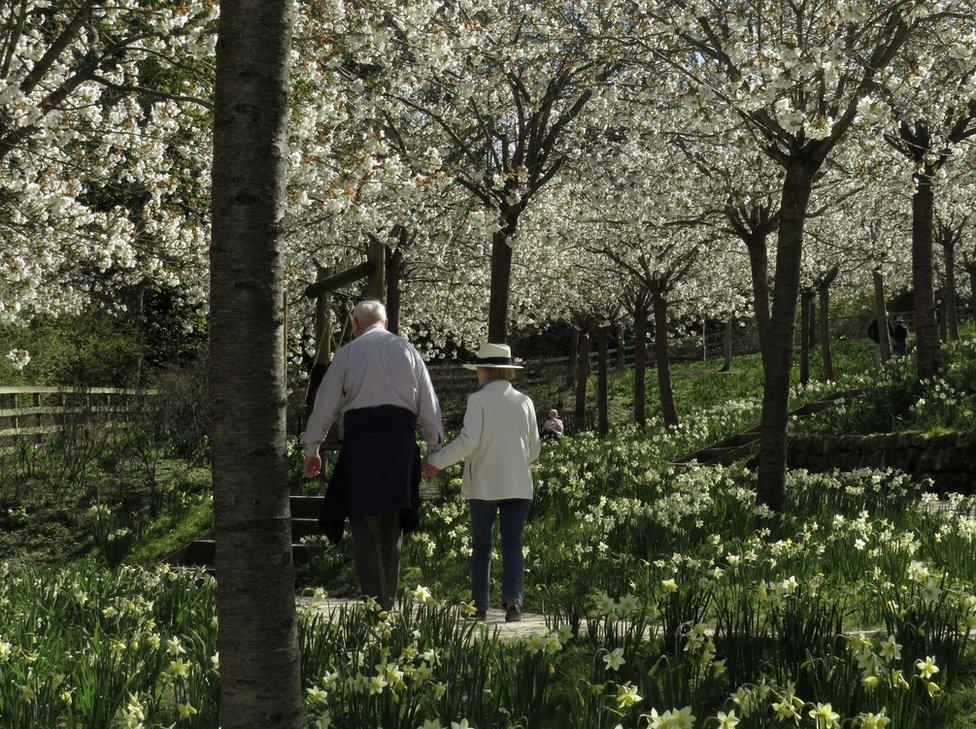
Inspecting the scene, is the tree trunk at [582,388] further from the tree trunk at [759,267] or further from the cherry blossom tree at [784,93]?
the cherry blossom tree at [784,93]

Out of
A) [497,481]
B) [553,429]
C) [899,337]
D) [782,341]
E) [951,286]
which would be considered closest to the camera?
[497,481]

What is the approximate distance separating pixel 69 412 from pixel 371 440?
10.2 meters

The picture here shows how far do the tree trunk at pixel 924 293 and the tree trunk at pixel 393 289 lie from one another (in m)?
6.87

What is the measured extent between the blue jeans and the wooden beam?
5.05 m

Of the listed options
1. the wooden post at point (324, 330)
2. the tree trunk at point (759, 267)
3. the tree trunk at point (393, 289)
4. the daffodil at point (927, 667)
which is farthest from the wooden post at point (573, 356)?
the daffodil at point (927, 667)

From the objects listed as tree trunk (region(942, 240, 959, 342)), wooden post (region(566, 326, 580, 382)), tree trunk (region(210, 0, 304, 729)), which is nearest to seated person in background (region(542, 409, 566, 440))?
wooden post (region(566, 326, 580, 382))

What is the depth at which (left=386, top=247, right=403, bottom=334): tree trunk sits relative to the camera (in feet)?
49.8

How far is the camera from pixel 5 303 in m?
11.2

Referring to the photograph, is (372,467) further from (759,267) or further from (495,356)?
(759,267)

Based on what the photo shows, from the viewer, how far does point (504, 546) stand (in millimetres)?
7000

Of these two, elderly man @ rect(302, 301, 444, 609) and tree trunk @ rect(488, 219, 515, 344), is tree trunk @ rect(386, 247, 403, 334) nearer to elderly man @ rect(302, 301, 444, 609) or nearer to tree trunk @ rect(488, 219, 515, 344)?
tree trunk @ rect(488, 219, 515, 344)

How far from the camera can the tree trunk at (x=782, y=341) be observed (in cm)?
955

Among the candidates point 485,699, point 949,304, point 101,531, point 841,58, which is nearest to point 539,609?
point 485,699

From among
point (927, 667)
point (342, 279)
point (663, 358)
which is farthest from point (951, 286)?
point (927, 667)
